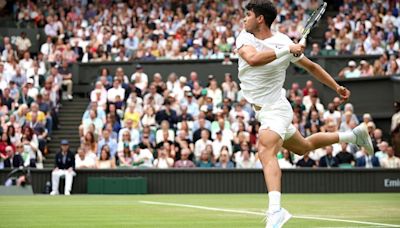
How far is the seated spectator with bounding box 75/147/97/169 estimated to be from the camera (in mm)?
23516

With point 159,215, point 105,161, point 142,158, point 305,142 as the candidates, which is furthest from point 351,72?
point 305,142

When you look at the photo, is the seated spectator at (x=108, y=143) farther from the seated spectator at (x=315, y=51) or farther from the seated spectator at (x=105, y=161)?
the seated spectator at (x=315, y=51)

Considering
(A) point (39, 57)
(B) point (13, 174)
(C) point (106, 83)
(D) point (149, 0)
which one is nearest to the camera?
(B) point (13, 174)

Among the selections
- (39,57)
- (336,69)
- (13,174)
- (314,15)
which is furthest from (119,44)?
(314,15)

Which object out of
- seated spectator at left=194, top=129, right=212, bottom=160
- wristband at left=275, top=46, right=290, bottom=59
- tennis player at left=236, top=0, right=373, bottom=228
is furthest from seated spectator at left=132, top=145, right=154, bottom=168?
wristband at left=275, top=46, right=290, bottom=59

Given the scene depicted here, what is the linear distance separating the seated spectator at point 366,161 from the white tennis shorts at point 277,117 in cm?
1434

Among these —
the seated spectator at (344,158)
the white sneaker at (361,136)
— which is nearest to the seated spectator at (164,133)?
the seated spectator at (344,158)

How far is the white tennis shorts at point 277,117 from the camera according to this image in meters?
9.78

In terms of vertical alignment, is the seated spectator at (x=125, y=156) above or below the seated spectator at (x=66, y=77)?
below

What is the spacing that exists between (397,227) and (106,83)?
60.1 ft

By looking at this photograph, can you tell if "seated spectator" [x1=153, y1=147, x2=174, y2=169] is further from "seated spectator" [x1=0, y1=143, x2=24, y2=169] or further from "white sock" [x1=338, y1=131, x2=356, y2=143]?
"white sock" [x1=338, y1=131, x2=356, y2=143]

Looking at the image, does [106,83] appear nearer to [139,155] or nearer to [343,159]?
[139,155]

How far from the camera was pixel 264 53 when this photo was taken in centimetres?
962

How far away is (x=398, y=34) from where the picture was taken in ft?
101
